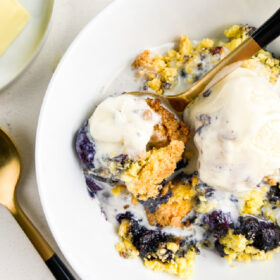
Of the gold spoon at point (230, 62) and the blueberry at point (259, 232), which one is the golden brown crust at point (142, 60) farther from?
the blueberry at point (259, 232)

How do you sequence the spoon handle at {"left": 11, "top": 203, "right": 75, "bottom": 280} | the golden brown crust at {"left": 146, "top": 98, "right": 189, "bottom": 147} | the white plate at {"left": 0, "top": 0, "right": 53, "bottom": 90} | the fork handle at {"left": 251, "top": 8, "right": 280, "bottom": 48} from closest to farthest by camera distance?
the fork handle at {"left": 251, "top": 8, "right": 280, "bottom": 48}
the golden brown crust at {"left": 146, "top": 98, "right": 189, "bottom": 147}
the spoon handle at {"left": 11, "top": 203, "right": 75, "bottom": 280}
the white plate at {"left": 0, "top": 0, "right": 53, "bottom": 90}

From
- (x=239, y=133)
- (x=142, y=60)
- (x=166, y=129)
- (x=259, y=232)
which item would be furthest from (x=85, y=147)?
(x=259, y=232)

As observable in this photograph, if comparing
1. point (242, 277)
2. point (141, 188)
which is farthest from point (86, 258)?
point (242, 277)

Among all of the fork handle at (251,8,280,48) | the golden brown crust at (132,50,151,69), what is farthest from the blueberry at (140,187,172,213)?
the fork handle at (251,8,280,48)

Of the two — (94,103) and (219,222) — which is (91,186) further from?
(219,222)

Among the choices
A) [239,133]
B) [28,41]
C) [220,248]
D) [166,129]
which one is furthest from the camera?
[28,41]

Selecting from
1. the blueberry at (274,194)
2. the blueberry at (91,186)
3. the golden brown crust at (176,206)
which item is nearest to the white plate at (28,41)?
the blueberry at (91,186)

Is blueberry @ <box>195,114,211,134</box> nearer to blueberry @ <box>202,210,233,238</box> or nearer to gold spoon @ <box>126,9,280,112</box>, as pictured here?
gold spoon @ <box>126,9,280,112</box>
